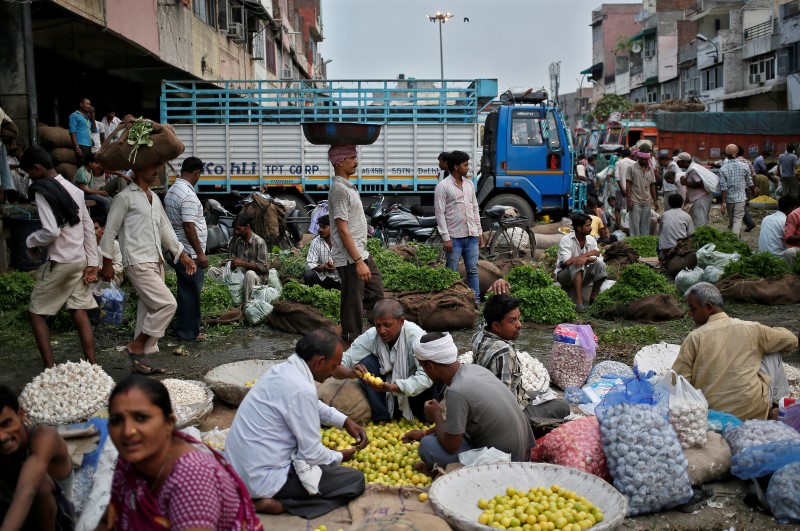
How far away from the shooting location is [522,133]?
16891 millimetres

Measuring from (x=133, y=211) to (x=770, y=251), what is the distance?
8287mm

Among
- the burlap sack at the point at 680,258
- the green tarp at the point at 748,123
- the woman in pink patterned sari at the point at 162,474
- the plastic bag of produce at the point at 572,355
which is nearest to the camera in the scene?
the woman in pink patterned sari at the point at 162,474

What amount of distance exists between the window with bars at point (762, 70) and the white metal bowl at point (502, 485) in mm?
44342

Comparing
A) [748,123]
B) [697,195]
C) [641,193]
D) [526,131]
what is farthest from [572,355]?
[748,123]

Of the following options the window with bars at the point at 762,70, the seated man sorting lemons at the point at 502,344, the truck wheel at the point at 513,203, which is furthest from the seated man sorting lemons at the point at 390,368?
the window with bars at the point at 762,70

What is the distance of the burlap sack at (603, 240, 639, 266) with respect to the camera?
1261 cm

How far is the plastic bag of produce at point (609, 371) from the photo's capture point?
6.80 m

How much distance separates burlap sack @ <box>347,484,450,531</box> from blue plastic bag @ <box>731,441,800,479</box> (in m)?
1.84

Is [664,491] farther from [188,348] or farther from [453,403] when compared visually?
[188,348]

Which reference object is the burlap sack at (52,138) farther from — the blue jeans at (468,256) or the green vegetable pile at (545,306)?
the green vegetable pile at (545,306)

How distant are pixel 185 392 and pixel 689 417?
353 cm

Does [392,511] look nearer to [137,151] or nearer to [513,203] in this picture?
[137,151]

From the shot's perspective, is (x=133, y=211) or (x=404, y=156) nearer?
(x=133, y=211)

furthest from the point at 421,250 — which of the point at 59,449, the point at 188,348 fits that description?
the point at 59,449
